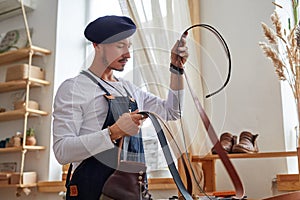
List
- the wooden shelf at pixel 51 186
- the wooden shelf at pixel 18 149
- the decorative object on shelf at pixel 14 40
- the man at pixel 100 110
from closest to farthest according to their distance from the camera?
the man at pixel 100 110 → the wooden shelf at pixel 51 186 → the wooden shelf at pixel 18 149 → the decorative object on shelf at pixel 14 40

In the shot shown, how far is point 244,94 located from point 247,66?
125 millimetres

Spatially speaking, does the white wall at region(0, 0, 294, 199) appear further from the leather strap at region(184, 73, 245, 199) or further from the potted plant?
the potted plant

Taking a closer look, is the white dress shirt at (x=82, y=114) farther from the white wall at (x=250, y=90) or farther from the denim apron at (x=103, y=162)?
the white wall at (x=250, y=90)

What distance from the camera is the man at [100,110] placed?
841mm

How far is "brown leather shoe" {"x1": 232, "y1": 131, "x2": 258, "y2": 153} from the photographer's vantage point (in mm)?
1403

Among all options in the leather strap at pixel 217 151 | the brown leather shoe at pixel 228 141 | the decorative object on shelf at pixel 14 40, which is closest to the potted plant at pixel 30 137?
the decorative object on shelf at pixel 14 40

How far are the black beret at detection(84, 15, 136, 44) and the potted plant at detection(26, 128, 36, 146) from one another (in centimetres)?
167

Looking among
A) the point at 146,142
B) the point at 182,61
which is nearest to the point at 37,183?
the point at 146,142

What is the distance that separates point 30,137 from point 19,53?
1.94ft

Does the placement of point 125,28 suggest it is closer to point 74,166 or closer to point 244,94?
point 74,166

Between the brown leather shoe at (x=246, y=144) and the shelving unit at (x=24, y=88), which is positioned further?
the shelving unit at (x=24, y=88)

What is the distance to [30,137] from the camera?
2.44 metres

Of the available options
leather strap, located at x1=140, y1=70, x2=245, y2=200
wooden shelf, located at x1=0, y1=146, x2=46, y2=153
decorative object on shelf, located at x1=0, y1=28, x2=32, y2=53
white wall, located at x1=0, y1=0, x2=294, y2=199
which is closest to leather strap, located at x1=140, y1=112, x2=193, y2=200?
leather strap, located at x1=140, y1=70, x2=245, y2=200

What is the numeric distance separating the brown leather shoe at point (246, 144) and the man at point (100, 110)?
552mm
